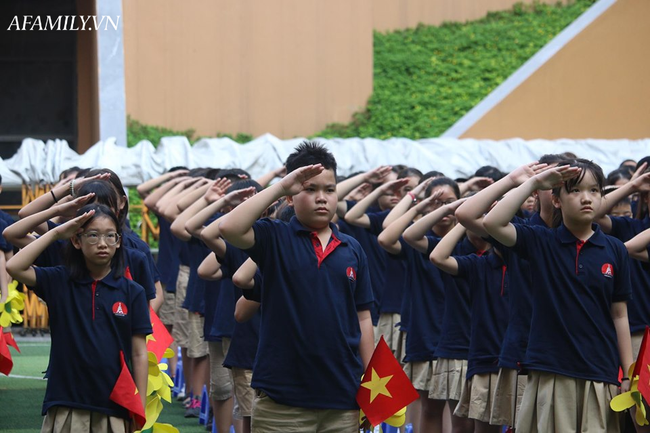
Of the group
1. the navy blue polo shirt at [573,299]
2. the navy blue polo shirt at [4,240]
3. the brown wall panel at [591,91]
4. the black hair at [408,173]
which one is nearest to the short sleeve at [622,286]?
the navy blue polo shirt at [573,299]

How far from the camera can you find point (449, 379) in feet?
21.8

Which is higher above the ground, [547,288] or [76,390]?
[547,288]

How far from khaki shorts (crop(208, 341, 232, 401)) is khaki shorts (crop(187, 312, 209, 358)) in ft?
4.43

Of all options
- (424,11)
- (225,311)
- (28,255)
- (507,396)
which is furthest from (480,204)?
(424,11)

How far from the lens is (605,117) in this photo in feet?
52.5

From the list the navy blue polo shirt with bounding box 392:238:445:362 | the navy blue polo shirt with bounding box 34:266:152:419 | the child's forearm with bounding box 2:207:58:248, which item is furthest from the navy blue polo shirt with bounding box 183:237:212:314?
the navy blue polo shirt with bounding box 34:266:152:419

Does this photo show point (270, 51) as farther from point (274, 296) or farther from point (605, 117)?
point (274, 296)

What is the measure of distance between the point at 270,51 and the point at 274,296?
14.7m

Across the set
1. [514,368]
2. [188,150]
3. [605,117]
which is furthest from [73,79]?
[514,368]

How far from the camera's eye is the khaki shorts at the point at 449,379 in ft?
21.6

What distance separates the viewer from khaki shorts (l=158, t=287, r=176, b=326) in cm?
1023

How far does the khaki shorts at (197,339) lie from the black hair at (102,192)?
10.4 feet

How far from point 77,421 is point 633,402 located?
2.56 metres

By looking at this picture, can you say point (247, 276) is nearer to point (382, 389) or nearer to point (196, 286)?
point (382, 389)
